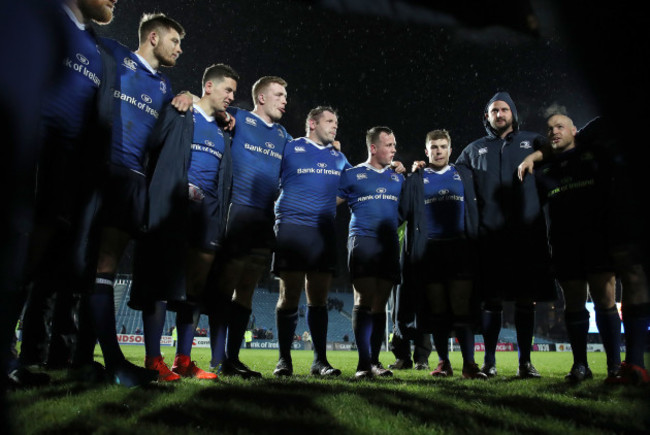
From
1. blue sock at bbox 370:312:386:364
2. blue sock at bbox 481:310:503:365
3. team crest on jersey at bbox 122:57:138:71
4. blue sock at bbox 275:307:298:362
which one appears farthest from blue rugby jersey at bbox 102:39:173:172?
blue sock at bbox 481:310:503:365

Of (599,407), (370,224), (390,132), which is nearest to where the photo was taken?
(599,407)

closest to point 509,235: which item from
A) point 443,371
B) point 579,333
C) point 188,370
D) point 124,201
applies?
point 579,333

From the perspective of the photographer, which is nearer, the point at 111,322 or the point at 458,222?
the point at 111,322

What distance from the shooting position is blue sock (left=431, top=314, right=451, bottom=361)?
16.7 feet

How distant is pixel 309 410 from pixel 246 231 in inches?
95.6

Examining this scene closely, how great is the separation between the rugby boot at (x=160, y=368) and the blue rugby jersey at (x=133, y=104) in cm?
146

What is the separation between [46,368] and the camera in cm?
425

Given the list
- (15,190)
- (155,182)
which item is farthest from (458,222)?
(15,190)

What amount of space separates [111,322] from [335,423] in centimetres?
177

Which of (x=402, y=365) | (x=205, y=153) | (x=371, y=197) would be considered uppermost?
(x=205, y=153)

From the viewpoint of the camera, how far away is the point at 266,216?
181 inches

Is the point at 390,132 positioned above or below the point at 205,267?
above

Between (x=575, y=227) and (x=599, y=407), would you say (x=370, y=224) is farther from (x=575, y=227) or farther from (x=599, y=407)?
(x=599, y=407)

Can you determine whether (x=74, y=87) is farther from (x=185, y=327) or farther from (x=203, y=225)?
(x=185, y=327)
